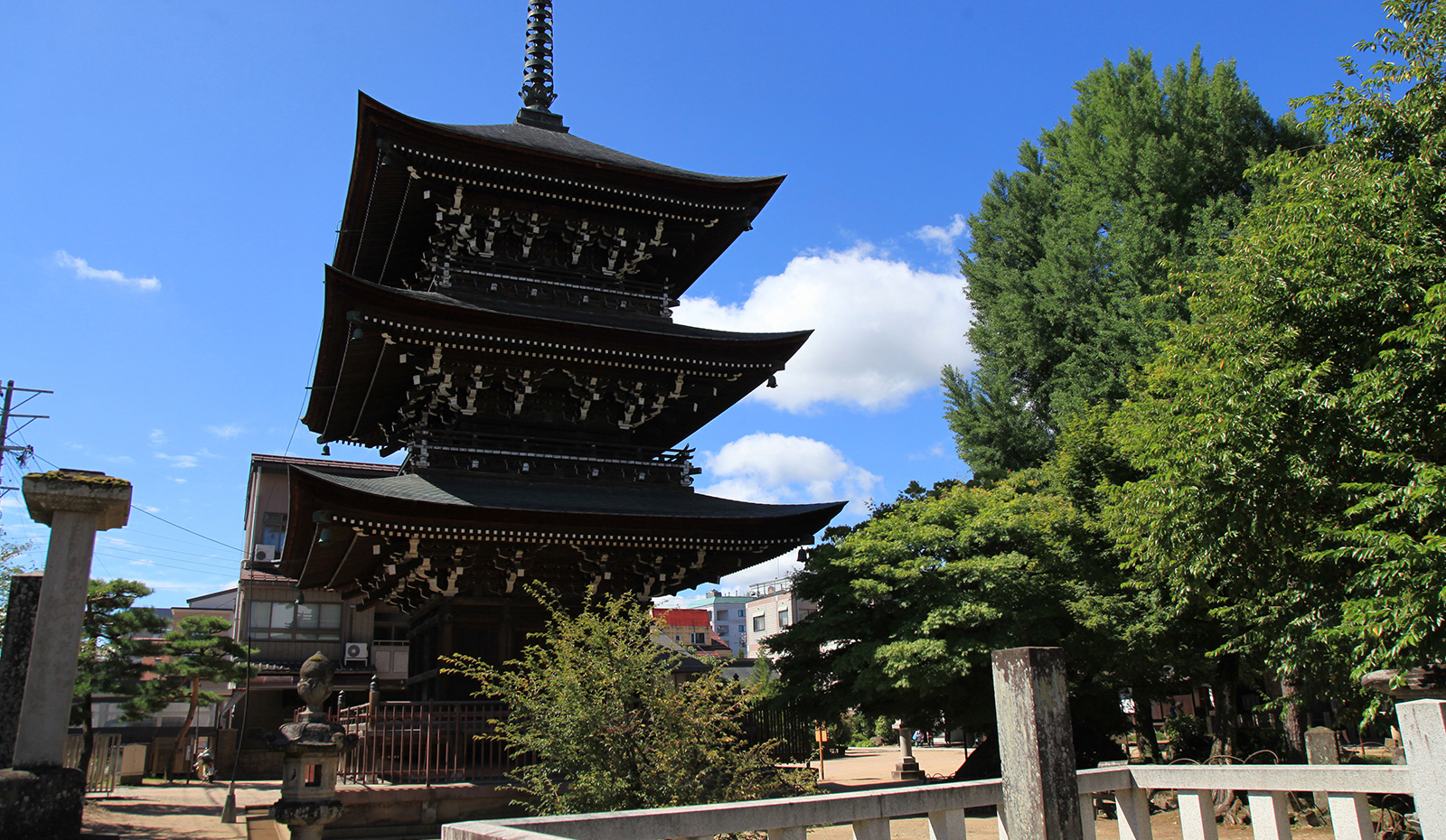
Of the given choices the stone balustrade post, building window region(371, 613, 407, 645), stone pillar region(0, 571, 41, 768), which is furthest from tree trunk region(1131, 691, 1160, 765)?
building window region(371, 613, 407, 645)

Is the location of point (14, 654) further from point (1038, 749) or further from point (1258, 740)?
point (1258, 740)

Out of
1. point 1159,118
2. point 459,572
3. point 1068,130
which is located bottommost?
point 459,572

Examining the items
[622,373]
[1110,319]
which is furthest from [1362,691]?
[1110,319]

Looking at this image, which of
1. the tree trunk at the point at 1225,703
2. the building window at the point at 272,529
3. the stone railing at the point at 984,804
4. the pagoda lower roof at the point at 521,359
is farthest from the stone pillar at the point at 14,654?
the building window at the point at 272,529

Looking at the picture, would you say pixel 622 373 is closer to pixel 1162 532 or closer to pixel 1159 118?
pixel 1162 532

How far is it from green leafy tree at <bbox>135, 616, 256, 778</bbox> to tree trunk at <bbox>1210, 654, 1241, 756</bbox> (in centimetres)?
2094

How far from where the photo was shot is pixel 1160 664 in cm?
1697

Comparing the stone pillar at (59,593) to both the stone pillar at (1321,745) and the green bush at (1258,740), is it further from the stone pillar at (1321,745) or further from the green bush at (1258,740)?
the green bush at (1258,740)

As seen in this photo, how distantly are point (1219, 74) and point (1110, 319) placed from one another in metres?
9.74

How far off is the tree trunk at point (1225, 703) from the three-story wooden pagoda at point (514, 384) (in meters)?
8.64

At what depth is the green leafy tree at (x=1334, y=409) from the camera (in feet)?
32.3

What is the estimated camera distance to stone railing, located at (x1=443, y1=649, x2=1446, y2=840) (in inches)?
176

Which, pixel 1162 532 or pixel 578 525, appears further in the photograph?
pixel 578 525

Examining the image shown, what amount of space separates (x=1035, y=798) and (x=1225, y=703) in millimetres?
15100
